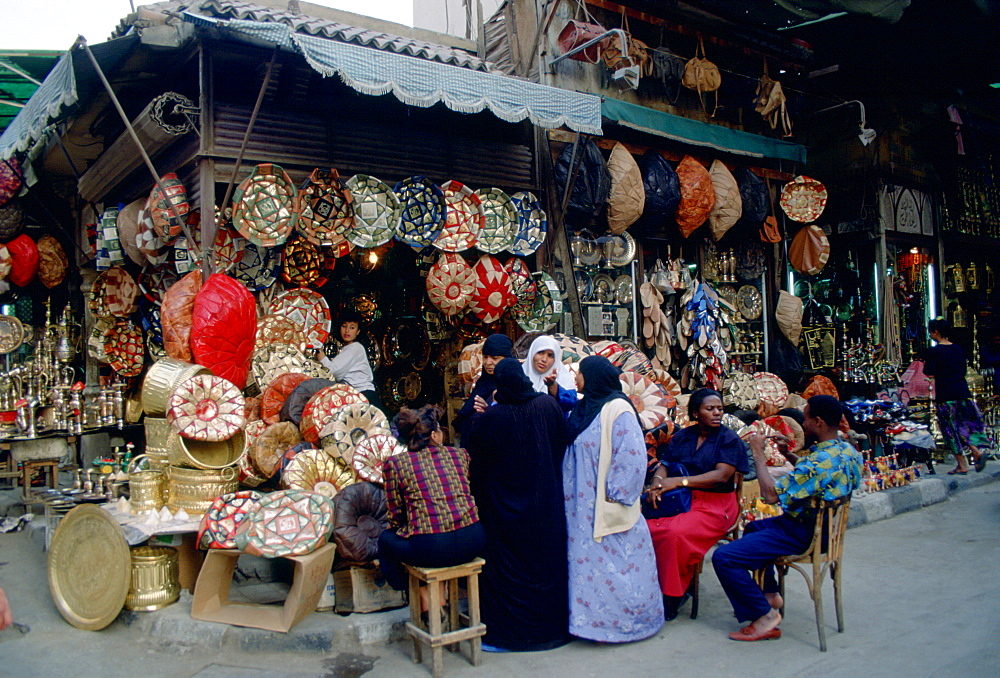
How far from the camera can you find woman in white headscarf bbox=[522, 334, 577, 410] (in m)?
4.88

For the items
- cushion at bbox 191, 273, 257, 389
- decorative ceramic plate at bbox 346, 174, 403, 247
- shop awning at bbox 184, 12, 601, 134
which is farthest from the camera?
decorative ceramic plate at bbox 346, 174, 403, 247

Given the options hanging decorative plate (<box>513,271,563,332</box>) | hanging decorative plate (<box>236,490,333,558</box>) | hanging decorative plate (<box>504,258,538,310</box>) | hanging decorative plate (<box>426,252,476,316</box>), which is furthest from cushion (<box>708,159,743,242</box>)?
hanging decorative plate (<box>236,490,333,558</box>)

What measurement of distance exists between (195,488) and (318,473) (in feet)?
2.51

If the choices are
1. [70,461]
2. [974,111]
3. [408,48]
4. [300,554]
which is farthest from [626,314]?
[974,111]

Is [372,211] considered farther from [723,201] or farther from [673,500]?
[723,201]

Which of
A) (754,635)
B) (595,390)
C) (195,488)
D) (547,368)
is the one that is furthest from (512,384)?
(195,488)

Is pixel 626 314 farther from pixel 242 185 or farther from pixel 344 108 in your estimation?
pixel 242 185

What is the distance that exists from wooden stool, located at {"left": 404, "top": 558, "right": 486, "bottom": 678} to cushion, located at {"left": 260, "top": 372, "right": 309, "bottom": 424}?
2585 mm

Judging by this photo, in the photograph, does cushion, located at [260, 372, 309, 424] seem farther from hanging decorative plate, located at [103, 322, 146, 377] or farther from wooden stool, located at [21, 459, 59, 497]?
hanging decorative plate, located at [103, 322, 146, 377]

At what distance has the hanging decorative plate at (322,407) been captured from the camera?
5.31 metres

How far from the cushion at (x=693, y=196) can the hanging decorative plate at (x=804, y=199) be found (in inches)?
72.3

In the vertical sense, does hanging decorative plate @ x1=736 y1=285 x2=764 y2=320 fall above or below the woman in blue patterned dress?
above

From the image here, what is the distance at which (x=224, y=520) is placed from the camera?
4074 millimetres

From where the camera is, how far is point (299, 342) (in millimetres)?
6613
